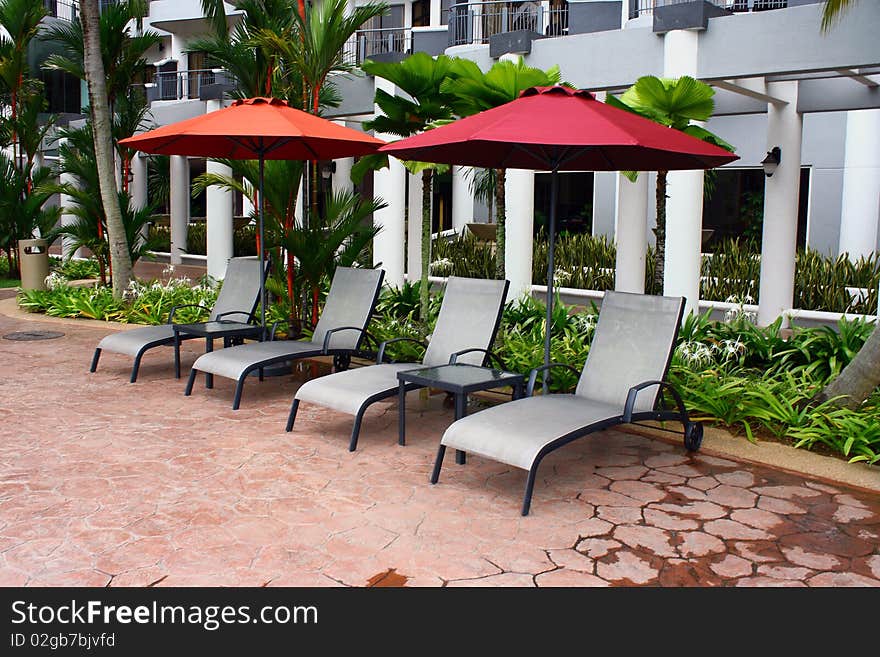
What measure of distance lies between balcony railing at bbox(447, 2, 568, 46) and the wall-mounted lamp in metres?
7.47

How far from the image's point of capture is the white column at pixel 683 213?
995cm

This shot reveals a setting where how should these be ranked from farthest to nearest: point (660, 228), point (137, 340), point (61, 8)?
point (61, 8)
point (660, 228)
point (137, 340)

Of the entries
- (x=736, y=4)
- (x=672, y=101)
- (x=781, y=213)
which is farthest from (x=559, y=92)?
(x=736, y=4)

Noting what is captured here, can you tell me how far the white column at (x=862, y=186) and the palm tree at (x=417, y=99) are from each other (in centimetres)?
1075

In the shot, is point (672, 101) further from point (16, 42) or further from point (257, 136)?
point (16, 42)

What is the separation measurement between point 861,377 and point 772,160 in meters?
6.05

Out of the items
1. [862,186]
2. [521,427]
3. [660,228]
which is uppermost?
[862,186]

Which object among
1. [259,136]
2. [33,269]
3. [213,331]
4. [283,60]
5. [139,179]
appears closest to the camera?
[259,136]

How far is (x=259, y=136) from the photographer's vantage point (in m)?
8.20

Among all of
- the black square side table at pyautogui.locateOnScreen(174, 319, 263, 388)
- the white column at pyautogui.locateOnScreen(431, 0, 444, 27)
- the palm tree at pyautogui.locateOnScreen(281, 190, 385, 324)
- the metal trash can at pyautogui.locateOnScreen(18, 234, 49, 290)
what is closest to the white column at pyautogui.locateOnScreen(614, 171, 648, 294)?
the palm tree at pyautogui.locateOnScreen(281, 190, 385, 324)

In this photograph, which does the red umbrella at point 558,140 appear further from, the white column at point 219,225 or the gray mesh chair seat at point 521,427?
the white column at point 219,225

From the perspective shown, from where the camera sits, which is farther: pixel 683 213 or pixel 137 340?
pixel 683 213

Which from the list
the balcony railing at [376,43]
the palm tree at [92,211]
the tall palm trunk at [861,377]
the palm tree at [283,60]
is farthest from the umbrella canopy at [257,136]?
the balcony railing at [376,43]
